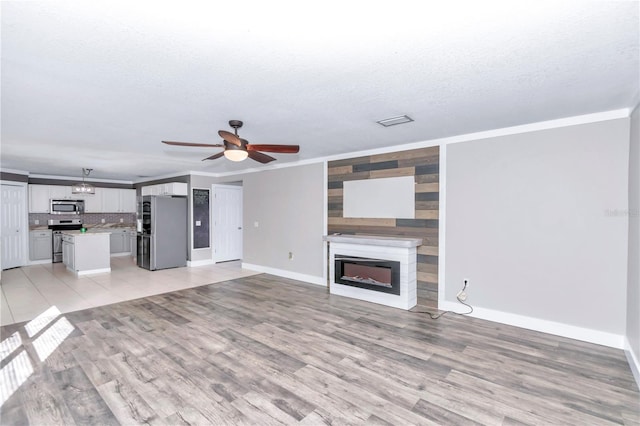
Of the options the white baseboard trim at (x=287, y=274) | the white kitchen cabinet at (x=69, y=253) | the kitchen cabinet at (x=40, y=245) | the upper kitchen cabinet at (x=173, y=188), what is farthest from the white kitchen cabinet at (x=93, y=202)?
the white baseboard trim at (x=287, y=274)

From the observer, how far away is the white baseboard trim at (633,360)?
2.47m

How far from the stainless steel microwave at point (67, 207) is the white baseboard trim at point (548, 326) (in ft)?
32.3

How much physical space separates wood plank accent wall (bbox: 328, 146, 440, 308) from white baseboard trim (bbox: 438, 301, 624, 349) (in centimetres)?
47

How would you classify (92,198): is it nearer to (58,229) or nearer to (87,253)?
(58,229)

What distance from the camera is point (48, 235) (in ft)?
25.8

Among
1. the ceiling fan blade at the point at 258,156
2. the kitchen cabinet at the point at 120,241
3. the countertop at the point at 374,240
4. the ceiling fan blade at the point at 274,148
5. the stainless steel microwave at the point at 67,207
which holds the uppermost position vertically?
the ceiling fan blade at the point at 274,148

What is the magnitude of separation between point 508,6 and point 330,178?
4077 millimetres

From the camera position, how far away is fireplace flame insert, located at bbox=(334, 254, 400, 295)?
4.34m

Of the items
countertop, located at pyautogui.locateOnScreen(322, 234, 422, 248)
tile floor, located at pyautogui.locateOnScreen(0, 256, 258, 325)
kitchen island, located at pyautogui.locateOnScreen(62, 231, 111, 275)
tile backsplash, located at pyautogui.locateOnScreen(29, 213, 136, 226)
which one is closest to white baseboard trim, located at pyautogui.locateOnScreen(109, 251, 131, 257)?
tile backsplash, located at pyautogui.locateOnScreen(29, 213, 136, 226)

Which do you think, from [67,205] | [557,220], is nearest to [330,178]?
[557,220]

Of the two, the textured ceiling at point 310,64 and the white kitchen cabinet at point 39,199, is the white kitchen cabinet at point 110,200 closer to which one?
the white kitchen cabinet at point 39,199

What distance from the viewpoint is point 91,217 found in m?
8.99

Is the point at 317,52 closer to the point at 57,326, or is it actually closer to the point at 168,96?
the point at 168,96

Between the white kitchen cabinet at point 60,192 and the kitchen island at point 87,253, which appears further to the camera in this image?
the white kitchen cabinet at point 60,192
